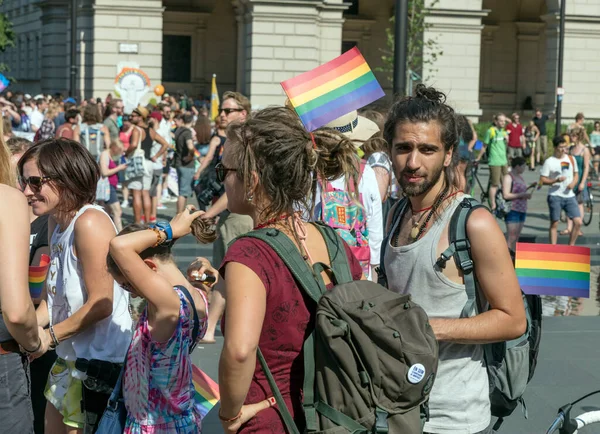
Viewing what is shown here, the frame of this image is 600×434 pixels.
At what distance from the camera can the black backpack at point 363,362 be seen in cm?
281

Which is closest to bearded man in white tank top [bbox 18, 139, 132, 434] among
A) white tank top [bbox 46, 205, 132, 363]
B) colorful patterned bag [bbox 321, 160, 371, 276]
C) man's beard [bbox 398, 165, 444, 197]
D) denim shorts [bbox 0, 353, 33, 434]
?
white tank top [bbox 46, 205, 132, 363]

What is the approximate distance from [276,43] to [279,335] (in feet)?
94.3

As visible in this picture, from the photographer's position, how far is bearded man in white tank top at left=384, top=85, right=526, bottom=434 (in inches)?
128

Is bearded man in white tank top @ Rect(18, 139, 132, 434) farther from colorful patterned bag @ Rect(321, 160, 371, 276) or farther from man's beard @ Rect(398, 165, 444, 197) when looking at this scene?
colorful patterned bag @ Rect(321, 160, 371, 276)

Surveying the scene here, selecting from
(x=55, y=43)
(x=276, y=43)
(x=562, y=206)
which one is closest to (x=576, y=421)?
(x=562, y=206)

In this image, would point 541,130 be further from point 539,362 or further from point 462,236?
point 462,236

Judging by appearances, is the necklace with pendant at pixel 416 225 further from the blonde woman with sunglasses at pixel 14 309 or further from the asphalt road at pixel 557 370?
the asphalt road at pixel 557 370

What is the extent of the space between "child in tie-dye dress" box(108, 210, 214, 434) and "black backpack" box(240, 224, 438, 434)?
2.44ft

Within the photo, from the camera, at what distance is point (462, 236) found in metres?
3.30

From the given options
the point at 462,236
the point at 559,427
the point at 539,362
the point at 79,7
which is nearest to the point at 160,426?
the point at 462,236

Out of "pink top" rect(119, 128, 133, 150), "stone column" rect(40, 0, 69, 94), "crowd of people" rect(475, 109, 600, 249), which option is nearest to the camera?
"crowd of people" rect(475, 109, 600, 249)

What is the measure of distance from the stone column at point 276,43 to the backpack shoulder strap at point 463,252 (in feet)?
90.6

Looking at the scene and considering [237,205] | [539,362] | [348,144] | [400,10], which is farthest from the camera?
[400,10]

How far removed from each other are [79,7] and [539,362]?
2784cm
